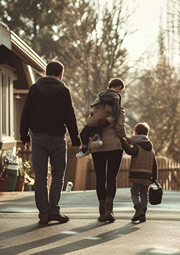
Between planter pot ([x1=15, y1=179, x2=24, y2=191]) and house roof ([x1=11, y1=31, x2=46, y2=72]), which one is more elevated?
house roof ([x1=11, y1=31, x2=46, y2=72])

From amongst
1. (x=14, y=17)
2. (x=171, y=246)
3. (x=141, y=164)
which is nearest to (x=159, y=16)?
(x=14, y=17)

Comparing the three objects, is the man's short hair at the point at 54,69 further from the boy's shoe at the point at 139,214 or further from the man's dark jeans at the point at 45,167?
the boy's shoe at the point at 139,214

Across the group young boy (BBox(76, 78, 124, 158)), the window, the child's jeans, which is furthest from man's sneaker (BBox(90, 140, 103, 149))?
the window

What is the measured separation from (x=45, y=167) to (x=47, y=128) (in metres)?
0.46

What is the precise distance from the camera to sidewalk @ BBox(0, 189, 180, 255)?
605 centimetres

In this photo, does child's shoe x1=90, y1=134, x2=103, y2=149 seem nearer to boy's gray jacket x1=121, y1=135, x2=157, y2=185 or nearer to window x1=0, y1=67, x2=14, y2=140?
boy's gray jacket x1=121, y1=135, x2=157, y2=185

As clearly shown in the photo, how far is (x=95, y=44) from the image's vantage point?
27.0 meters

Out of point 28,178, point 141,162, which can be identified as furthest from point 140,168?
point 28,178

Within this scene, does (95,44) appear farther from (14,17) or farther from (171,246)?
(171,246)

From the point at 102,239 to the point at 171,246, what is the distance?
742 millimetres

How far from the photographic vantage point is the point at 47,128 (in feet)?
24.7

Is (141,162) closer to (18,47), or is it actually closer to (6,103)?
(18,47)

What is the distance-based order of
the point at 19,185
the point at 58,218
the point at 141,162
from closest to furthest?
the point at 58,218, the point at 141,162, the point at 19,185

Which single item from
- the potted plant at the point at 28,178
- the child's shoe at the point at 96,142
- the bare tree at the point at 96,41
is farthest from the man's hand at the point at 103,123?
the bare tree at the point at 96,41
